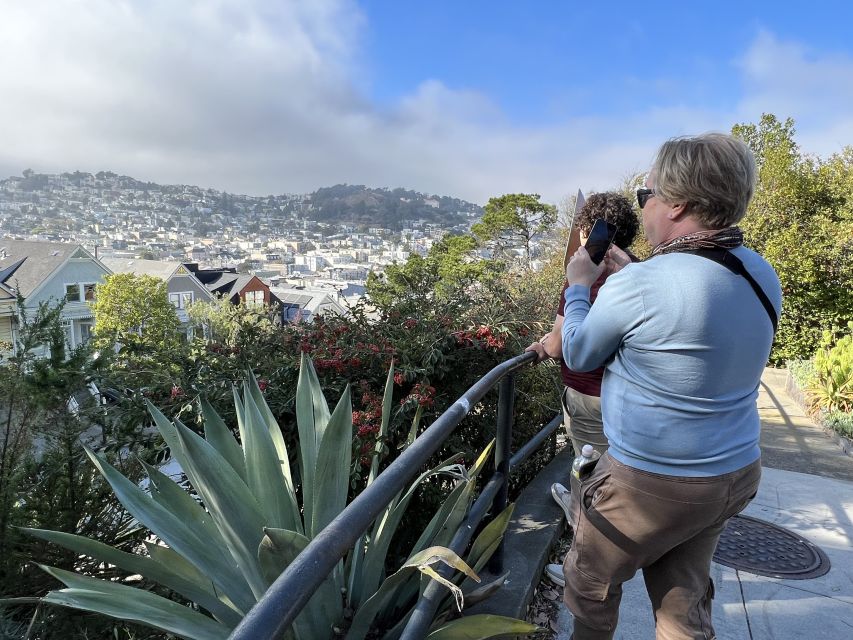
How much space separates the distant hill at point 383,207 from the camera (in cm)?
13462

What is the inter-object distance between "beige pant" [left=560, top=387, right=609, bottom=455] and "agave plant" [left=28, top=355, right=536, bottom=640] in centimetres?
83

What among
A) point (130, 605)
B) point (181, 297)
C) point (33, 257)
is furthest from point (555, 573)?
point (181, 297)

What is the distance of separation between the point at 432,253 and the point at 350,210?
14398cm

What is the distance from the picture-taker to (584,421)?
236 centimetres

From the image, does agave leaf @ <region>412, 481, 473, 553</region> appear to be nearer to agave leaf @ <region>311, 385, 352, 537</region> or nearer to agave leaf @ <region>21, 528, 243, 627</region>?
agave leaf @ <region>311, 385, 352, 537</region>

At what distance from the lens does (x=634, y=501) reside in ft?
4.29

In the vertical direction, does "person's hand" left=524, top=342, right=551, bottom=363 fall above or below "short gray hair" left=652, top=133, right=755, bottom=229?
below

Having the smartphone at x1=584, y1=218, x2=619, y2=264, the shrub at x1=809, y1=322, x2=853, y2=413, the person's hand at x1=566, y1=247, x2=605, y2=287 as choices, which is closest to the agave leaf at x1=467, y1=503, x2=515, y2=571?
the person's hand at x1=566, y1=247, x2=605, y2=287

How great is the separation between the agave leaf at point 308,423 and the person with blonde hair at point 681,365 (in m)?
0.82

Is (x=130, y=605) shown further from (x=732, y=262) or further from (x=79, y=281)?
(x=79, y=281)

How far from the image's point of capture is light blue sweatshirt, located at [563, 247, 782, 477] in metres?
1.20

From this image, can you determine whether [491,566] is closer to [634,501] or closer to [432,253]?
[634,501]

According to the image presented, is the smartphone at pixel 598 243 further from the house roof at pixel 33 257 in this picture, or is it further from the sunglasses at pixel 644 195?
the house roof at pixel 33 257

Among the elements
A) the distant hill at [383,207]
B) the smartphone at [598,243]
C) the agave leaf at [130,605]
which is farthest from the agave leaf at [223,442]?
the distant hill at [383,207]
